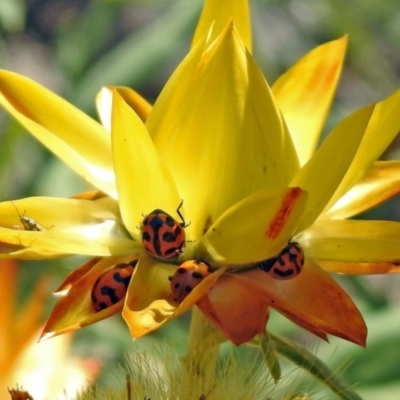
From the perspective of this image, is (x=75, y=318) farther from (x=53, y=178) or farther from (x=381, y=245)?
(x=53, y=178)

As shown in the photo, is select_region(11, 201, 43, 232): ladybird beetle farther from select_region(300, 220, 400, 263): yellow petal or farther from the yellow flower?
select_region(300, 220, 400, 263): yellow petal

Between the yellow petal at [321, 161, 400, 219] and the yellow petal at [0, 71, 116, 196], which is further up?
the yellow petal at [0, 71, 116, 196]

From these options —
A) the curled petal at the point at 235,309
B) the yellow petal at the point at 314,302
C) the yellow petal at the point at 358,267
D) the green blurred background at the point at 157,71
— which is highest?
the curled petal at the point at 235,309

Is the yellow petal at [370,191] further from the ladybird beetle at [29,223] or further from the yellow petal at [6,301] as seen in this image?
the yellow petal at [6,301]

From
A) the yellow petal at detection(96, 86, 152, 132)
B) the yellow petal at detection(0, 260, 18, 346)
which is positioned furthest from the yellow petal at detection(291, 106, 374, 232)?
the yellow petal at detection(0, 260, 18, 346)

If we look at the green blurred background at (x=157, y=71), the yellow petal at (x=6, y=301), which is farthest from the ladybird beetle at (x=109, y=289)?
the green blurred background at (x=157, y=71)
